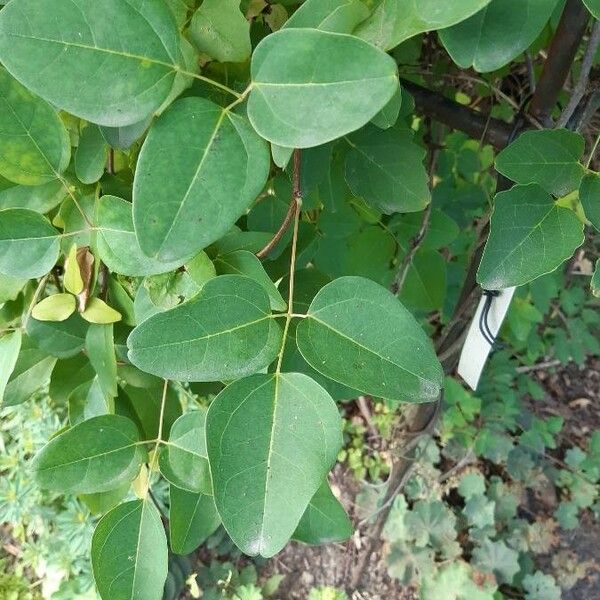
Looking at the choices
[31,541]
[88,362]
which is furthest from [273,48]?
[31,541]

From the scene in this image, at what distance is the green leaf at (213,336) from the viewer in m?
0.42

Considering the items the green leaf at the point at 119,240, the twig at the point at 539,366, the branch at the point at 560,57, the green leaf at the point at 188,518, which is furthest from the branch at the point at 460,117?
the twig at the point at 539,366

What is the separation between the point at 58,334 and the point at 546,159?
0.46 meters

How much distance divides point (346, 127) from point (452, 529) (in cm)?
163

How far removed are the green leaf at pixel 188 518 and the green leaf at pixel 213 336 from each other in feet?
0.70

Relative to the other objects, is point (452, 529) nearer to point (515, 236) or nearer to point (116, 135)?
point (515, 236)

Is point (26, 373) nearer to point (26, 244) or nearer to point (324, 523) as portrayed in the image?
point (26, 244)

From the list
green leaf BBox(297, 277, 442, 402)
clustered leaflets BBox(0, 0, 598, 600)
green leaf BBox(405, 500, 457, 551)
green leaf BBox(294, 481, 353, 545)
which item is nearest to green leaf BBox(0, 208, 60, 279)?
clustered leaflets BBox(0, 0, 598, 600)

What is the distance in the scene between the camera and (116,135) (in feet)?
1.47

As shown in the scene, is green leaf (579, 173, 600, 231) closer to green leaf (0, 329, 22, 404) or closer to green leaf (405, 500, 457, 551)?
green leaf (0, 329, 22, 404)

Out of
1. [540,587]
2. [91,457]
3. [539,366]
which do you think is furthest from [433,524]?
[91,457]

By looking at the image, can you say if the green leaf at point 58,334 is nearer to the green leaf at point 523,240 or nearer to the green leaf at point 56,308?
the green leaf at point 56,308

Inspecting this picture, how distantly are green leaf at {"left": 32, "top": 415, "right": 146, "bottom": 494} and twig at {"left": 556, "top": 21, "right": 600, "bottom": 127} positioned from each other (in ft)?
1.67

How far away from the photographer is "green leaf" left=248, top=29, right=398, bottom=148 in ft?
1.04
